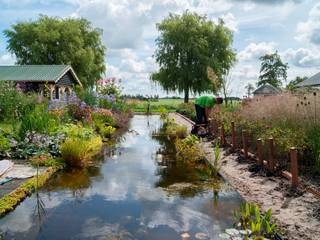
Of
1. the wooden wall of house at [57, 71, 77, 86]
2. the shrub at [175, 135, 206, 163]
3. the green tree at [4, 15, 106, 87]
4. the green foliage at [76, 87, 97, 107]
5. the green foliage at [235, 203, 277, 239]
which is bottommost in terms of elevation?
the green foliage at [235, 203, 277, 239]

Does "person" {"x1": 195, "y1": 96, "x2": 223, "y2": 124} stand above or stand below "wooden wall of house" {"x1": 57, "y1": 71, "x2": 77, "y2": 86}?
below

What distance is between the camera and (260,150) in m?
8.49

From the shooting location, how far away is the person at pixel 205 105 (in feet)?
50.9

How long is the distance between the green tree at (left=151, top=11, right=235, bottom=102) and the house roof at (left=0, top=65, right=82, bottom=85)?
15.9 metres

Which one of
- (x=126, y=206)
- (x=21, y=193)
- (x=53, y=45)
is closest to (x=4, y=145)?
(x=21, y=193)

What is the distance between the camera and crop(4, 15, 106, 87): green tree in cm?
4947

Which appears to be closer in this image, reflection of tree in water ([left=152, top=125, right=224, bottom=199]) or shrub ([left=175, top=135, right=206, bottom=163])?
reflection of tree in water ([left=152, top=125, right=224, bottom=199])

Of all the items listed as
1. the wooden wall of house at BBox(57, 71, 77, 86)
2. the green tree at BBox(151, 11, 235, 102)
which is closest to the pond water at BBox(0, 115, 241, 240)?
the wooden wall of house at BBox(57, 71, 77, 86)

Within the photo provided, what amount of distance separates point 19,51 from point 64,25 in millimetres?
6772

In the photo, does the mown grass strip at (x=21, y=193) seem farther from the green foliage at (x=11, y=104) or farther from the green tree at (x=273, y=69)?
the green tree at (x=273, y=69)

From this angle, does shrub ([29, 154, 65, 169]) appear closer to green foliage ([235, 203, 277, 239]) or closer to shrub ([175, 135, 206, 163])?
shrub ([175, 135, 206, 163])

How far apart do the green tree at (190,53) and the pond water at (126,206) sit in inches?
1444

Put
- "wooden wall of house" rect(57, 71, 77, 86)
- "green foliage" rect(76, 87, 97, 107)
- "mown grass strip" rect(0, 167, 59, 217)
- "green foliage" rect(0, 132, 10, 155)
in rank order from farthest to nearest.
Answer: "wooden wall of house" rect(57, 71, 77, 86) → "green foliage" rect(76, 87, 97, 107) → "green foliage" rect(0, 132, 10, 155) → "mown grass strip" rect(0, 167, 59, 217)

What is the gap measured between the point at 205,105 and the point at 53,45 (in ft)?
129
